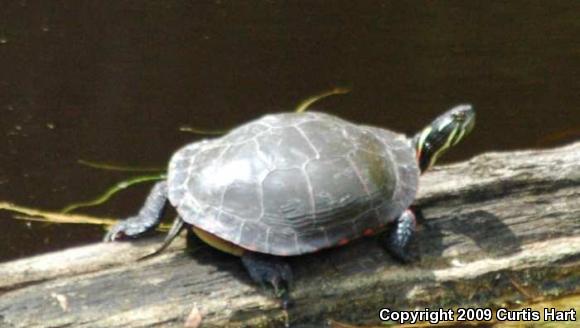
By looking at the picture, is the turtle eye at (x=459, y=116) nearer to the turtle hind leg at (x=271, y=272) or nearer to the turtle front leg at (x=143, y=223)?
the turtle hind leg at (x=271, y=272)

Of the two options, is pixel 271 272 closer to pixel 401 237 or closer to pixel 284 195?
pixel 284 195

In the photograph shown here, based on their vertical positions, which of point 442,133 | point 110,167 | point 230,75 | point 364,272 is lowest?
point 110,167

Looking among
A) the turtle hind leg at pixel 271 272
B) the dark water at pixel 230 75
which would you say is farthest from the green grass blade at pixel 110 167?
the turtle hind leg at pixel 271 272

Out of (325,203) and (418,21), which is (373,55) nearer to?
(418,21)

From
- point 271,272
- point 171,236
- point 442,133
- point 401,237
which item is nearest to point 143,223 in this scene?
point 171,236

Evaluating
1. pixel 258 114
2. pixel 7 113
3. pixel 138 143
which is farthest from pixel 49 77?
pixel 258 114

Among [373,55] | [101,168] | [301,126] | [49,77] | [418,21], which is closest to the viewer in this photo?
[301,126]
